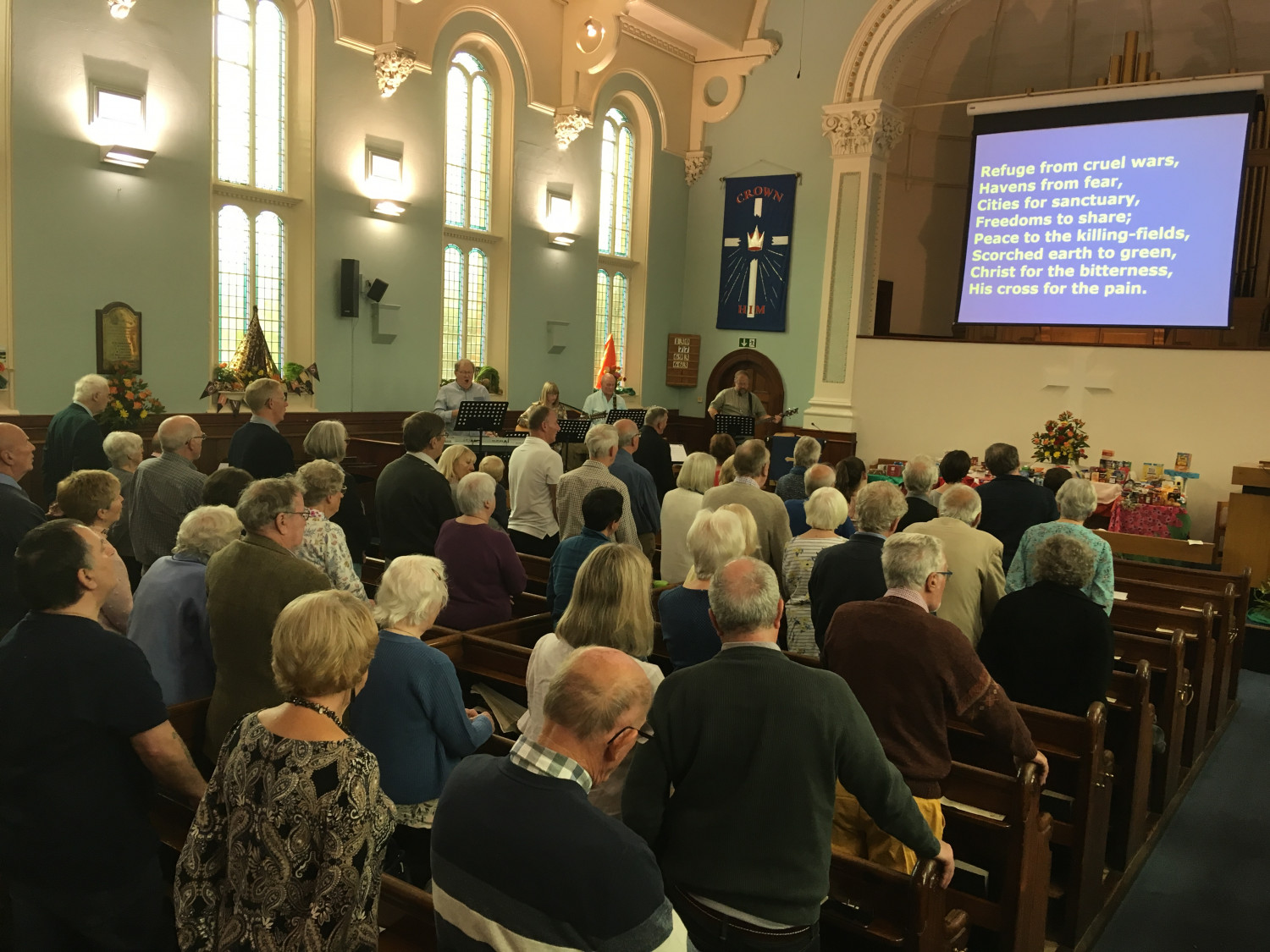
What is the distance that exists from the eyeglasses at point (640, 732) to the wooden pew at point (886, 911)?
0.59 m

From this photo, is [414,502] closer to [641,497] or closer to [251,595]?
[641,497]

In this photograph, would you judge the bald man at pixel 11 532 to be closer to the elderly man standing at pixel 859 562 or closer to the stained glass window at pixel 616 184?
the elderly man standing at pixel 859 562

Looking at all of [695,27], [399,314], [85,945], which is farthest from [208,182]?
[85,945]

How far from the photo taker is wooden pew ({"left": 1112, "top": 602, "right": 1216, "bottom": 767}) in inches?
191

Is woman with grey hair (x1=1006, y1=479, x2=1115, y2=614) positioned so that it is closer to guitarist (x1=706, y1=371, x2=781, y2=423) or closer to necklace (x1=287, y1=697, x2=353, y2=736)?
necklace (x1=287, y1=697, x2=353, y2=736)

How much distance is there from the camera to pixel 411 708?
264 cm

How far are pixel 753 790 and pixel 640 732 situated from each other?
12.1 inches

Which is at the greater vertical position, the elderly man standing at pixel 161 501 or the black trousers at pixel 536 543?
the elderly man standing at pixel 161 501

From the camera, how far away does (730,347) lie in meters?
13.6

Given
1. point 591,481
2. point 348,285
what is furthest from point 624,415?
point 591,481

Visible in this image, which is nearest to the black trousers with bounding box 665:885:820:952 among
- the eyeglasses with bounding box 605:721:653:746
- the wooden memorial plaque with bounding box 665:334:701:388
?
the eyeglasses with bounding box 605:721:653:746

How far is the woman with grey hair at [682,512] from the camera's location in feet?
17.7

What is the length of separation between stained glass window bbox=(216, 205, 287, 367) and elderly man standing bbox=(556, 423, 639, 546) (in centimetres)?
509

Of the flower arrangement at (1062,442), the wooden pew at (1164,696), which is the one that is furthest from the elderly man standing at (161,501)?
the flower arrangement at (1062,442)
